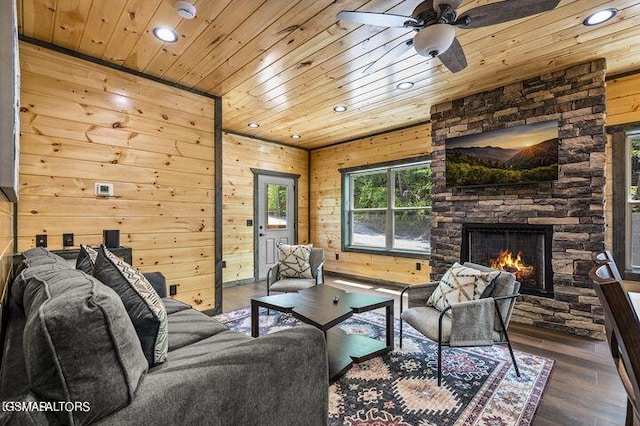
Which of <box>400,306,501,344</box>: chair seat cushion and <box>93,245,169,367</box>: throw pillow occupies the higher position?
<box>93,245,169,367</box>: throw pillow

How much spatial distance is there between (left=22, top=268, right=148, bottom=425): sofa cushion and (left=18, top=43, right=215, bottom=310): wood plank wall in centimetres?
234

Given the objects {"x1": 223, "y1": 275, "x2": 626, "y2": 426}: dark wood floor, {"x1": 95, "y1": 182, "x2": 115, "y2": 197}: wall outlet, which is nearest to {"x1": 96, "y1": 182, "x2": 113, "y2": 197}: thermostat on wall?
{"x1": 95, "y1": 182, "x2": 115, "y2": 197}: wall outlet

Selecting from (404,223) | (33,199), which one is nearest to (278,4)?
(33,199)

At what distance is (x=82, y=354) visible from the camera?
735mm

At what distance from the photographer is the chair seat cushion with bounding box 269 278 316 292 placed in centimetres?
349

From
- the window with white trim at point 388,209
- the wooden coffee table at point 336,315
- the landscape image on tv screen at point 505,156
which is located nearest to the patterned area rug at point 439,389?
the wooden coffee table at point 336,315

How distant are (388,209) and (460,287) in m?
3.05

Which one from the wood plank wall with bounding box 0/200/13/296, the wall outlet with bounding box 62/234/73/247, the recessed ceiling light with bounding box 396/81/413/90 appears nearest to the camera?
the wood plank wall with bounding box 0/200/13/296

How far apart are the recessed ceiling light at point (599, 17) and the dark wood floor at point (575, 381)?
264cm

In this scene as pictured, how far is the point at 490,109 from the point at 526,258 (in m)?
1.78

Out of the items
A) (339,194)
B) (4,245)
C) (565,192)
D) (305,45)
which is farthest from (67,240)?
(565,192)

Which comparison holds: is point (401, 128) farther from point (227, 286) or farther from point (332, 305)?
point (227, 286)

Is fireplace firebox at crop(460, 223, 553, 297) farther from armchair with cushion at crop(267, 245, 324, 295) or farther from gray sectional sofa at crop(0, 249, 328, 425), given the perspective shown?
gray sectional sofa at crop(0, 249, 328, 425)

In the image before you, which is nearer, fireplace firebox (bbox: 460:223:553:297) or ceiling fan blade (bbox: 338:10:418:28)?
ceiling fan blade (bbox: 338:10:418:28)
